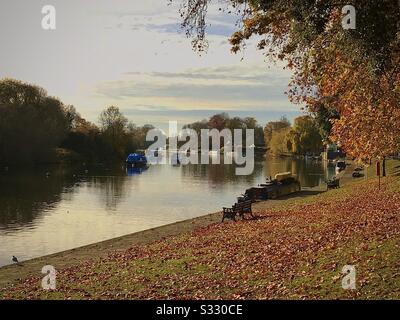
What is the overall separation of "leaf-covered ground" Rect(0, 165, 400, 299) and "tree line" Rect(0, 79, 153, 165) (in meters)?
88.9

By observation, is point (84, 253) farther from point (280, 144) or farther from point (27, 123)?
point (280, 144)

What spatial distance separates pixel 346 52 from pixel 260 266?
705 centimetres

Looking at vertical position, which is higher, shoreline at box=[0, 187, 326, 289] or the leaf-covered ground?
the leaf-covered ground

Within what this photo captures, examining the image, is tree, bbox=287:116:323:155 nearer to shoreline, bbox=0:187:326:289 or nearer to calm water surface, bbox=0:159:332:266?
calm water surface, bbox=0:159:332:266

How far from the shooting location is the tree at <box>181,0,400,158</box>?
13859 millimetres

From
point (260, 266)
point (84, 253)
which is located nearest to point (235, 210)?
point (84, 253)

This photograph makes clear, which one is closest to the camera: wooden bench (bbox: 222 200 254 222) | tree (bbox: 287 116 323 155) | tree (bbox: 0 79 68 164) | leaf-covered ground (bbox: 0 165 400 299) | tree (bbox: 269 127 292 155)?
leaf-covered ground (bbox: 0 165 400 299)

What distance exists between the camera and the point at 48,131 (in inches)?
4358

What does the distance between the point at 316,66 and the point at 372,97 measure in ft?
8.48

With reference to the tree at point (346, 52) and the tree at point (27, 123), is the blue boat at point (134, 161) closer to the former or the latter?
the tree at point (27, 123)

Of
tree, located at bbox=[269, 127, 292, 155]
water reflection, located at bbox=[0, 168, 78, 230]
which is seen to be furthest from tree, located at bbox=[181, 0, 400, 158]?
tree, located at bbox=[269, 127, 292, 155]

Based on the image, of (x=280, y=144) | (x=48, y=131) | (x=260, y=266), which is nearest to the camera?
(x=260, y=266)

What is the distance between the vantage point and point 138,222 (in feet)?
127
